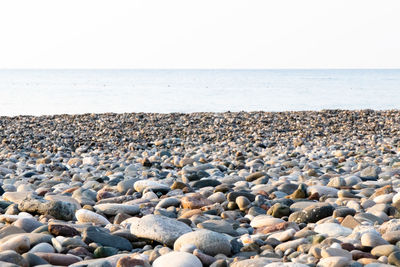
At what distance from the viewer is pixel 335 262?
269 cm

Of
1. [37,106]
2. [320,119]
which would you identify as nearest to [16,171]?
[320,119]

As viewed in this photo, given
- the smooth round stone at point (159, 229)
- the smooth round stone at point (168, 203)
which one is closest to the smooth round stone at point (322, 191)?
the smooth round stone at point (168, 203)

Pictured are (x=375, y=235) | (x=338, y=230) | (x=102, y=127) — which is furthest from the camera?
(x=102, y=127)

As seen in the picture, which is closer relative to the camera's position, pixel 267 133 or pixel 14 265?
pixel 14 265

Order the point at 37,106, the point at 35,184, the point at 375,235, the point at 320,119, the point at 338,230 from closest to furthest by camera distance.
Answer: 1. the point at 375,235
2. the point at 338,230
3. the point at 35,184
4. the point at 320,119
5. the point at 37,106

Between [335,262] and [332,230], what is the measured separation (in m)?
0.76

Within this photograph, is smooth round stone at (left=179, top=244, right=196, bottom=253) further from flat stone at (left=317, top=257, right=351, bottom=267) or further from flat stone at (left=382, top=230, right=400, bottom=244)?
flat stone at (left=382, top=230, right=400, bottom=244)

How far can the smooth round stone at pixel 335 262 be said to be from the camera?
2.69 meters

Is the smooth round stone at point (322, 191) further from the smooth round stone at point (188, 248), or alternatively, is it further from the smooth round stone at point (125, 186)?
Result: the smooth round stone at point (188, 248)

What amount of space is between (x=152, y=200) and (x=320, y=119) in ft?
32.0

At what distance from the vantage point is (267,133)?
11.7 meters

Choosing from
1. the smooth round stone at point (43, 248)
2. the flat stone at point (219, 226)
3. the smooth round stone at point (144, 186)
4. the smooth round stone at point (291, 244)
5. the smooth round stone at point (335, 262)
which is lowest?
the smooth round stone at point (144, 186)

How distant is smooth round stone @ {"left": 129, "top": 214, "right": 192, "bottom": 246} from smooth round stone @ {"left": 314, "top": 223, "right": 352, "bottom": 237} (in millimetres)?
886

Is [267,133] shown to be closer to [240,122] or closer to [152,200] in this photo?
[240,122]
